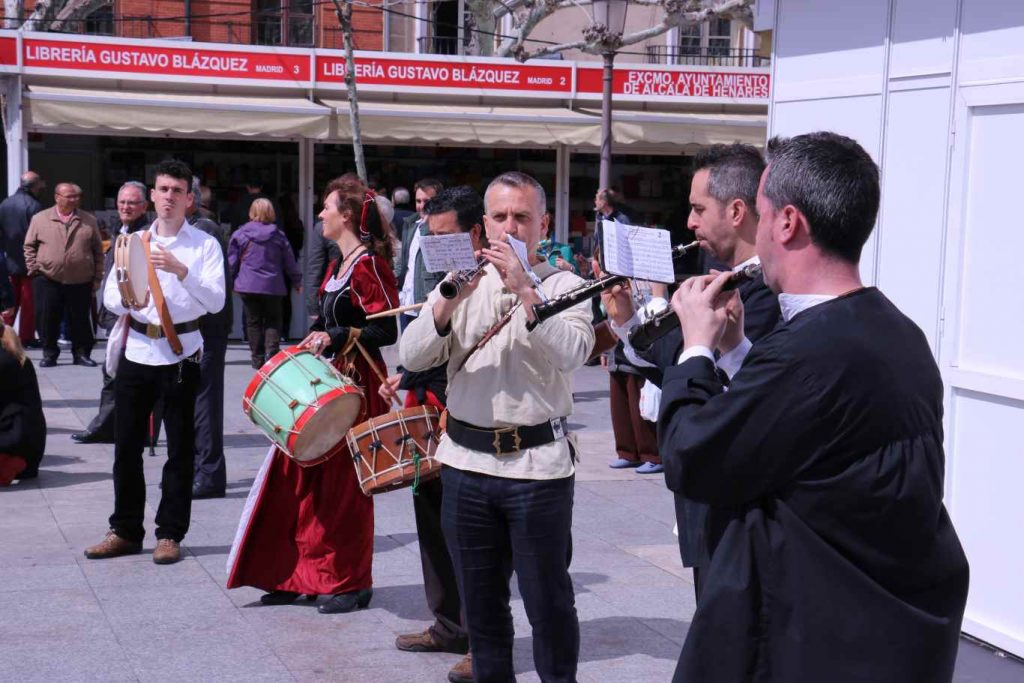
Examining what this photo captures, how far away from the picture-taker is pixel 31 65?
1514 cm

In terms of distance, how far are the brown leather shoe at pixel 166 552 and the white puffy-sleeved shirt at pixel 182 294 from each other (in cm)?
89

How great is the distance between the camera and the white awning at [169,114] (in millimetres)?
14797

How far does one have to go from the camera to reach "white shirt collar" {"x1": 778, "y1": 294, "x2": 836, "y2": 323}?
241 cm

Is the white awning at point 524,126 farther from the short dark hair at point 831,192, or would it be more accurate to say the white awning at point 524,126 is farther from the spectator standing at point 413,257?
the short dark hair at point 831,192

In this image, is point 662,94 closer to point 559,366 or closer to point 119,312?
point 119,312

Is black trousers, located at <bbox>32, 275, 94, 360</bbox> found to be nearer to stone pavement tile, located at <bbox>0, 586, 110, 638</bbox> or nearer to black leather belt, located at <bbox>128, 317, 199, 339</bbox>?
black leather belt, located at <bbox>128, 317, 199, 339</bbox>

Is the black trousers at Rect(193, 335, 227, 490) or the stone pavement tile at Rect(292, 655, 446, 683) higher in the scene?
the black trousers at Rect(193, 335, 227, 490)

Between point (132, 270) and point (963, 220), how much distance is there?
3718 millimetres

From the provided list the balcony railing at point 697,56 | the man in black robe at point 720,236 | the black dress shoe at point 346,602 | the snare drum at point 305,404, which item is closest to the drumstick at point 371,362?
the snare drum at point 305,404

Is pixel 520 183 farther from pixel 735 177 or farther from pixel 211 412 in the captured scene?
pixel 211 412

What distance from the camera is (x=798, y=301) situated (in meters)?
2.43

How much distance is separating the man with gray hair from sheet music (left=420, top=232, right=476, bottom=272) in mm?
113

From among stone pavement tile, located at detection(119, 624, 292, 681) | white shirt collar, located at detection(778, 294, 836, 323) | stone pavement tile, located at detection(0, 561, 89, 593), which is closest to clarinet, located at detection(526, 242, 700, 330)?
white shirt collar, located at detection(778, 294, 836, 323)

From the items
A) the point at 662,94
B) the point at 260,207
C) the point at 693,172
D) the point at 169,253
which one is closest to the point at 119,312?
the point at 169,253
